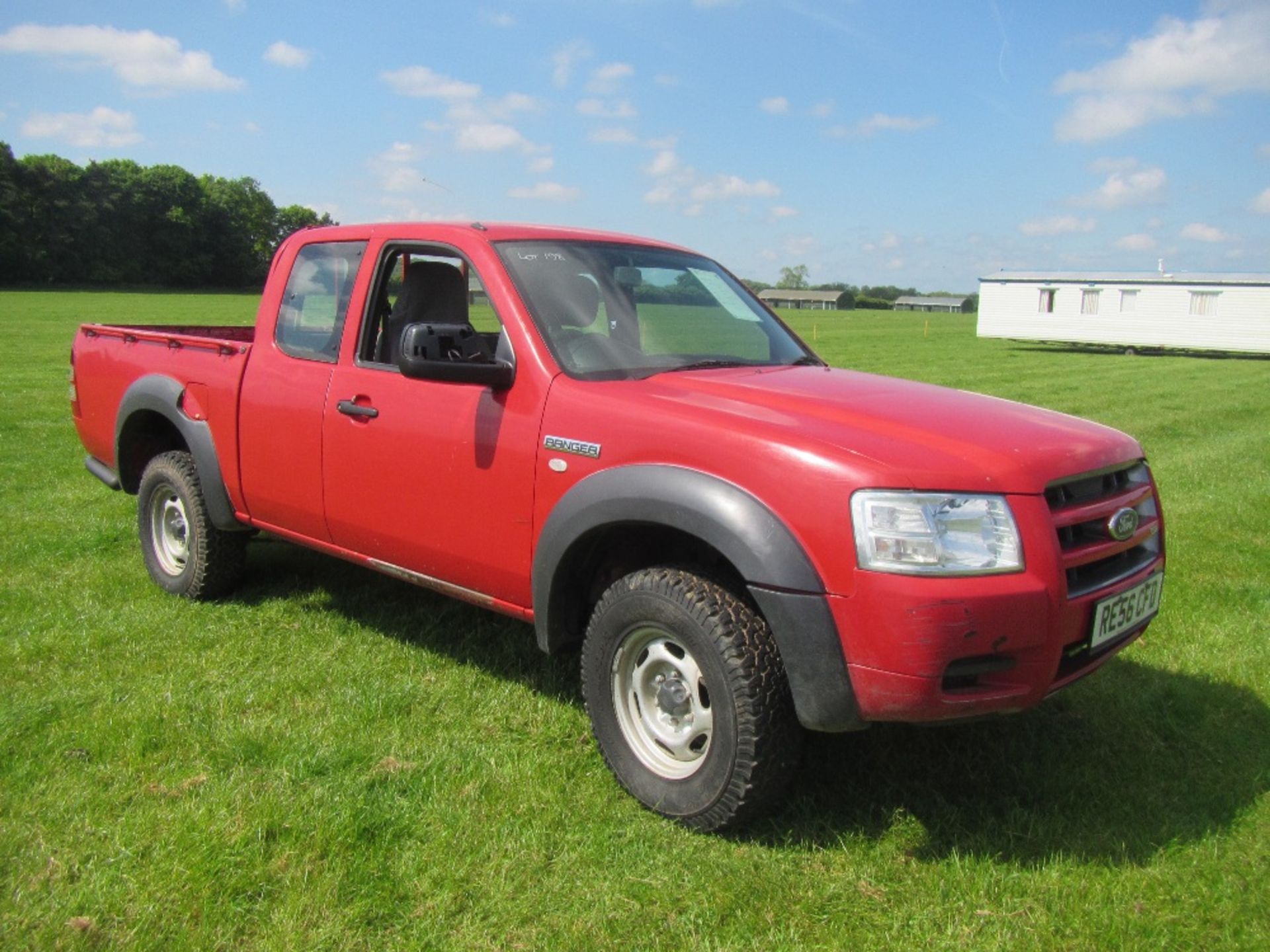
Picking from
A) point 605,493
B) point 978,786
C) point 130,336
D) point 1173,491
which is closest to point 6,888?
point 605,493

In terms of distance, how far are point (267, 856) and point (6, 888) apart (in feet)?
2.29

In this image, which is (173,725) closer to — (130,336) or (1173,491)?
(130,336)

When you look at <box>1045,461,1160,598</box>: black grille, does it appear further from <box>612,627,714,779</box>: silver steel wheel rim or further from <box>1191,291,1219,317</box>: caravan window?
<box>1191,291,1219,317</box>: caravan window

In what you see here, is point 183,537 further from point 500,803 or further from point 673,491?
point 673,491

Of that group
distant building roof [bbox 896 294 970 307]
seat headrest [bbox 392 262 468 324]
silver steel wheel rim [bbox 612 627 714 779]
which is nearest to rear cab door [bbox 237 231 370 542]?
seat headrest [bbox 392 262 468 324]

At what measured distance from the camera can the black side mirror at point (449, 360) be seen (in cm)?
360

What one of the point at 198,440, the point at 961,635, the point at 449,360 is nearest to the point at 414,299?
the point at 449,360

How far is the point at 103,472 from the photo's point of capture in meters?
6.14

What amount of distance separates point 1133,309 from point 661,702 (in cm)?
4036

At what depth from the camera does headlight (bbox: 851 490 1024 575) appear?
2.79m

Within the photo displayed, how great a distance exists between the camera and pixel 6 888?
2.87 metres

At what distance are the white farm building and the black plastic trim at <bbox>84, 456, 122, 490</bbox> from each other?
127 ft

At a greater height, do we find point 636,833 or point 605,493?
point 605,493

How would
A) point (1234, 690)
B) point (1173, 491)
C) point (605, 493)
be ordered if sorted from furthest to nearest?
point (1173, 491), point (1234, 690), point (605, 493)
